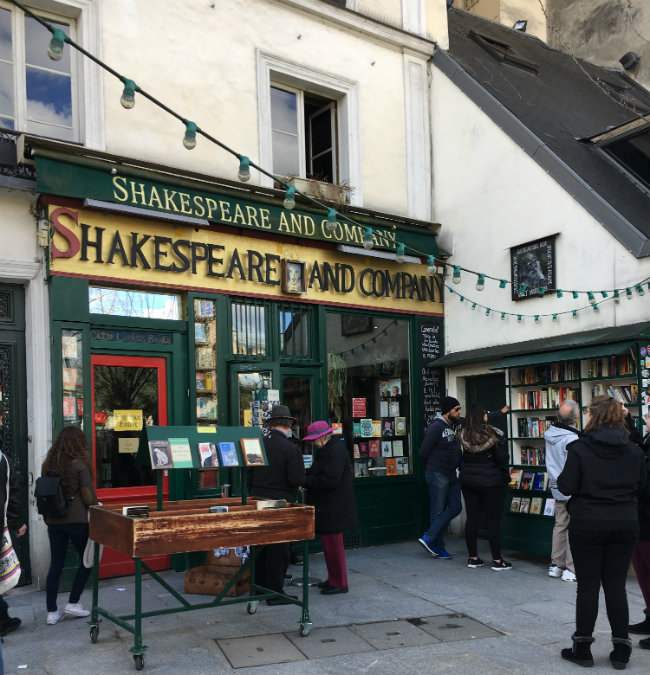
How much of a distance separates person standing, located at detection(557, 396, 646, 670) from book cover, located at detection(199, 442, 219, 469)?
2.49 metres

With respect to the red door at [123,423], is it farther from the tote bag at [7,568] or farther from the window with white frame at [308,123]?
the window with white frame at [308,123]

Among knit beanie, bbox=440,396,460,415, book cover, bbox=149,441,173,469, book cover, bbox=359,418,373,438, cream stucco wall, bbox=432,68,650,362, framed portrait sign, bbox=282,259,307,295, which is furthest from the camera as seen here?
book cover, bbox=359,418,373,438

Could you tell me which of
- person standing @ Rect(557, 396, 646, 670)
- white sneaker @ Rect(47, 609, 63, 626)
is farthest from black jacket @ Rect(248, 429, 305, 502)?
person standing @ Rect(557, 396, 646, 670)

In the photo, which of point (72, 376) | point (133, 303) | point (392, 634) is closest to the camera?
point (392, 634)

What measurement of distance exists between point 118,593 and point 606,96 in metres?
11.9

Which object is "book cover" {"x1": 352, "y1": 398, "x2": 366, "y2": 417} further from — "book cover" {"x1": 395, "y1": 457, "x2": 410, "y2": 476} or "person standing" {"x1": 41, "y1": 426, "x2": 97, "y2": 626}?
"person standing" {"x1": 41, "y1": 426, "x2": 97, "y2": 626}

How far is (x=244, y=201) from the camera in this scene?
8820 millimetres

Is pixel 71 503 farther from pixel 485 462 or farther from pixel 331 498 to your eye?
pixel 485 462

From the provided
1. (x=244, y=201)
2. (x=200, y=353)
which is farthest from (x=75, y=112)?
(x=200, y=353)

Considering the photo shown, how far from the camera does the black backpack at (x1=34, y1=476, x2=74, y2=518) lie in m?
5.91

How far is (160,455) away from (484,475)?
4.07 metres

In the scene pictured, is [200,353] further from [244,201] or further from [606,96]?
[606,96]

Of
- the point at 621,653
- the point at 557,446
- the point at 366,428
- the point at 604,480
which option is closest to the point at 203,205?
the point at 366,428

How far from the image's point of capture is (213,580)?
695 cm
